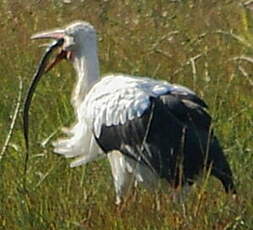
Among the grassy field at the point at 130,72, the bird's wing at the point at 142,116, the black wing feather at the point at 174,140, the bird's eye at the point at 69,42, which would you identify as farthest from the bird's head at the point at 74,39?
the black wing feather at the point at 174,140

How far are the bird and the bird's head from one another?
0.04ft

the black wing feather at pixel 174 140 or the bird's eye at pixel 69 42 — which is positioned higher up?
the bird's eye at pixel 69 42

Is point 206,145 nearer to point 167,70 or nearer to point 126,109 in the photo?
point 126,109

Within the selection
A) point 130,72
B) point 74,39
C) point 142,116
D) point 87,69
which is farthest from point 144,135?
point 130,72

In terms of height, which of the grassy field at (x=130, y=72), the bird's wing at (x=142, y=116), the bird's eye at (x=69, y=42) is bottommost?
the grassy field at (x=130, y=72)

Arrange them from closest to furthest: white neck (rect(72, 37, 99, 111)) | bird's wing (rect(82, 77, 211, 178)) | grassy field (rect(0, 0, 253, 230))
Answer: grassy field (rect(0, 0, 253, 230)), bird's wing (rect(82, 77, 211, 178)), white neck (rect(72, 37, 99, 111))

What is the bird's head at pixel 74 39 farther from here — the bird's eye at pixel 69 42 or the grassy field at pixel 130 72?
the grassy field at pixel 130 72

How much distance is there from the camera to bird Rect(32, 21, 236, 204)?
6297mm

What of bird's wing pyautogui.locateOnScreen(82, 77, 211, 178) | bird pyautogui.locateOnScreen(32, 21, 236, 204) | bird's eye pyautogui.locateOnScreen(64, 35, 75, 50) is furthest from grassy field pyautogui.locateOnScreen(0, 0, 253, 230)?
bird's eye pyautogui.locateOnScreen(64, 35, 75, 50)

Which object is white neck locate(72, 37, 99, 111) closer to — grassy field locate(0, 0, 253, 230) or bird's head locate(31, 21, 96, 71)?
bird's head locate(31, 21, 96, 71)

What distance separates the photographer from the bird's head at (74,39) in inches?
294

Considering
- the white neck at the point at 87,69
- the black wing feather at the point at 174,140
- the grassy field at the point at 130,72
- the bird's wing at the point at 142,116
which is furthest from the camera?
the white neck at the point at 87,69

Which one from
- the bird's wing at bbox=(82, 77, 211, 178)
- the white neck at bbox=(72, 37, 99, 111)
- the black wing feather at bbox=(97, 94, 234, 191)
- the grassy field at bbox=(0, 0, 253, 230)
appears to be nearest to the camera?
the grassy field at bbox=(0, 0, 253, 230)

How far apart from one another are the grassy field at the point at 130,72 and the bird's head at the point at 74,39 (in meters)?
0.29
